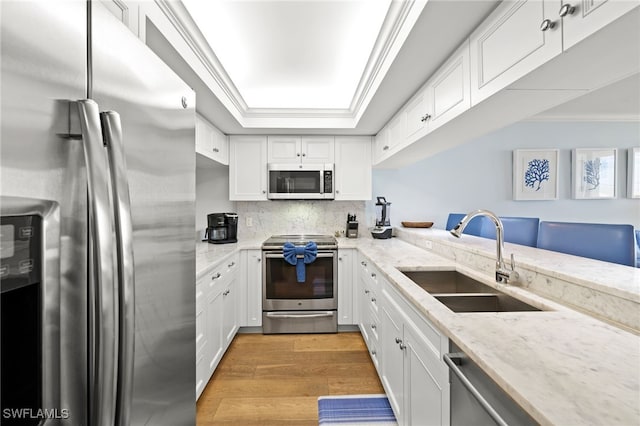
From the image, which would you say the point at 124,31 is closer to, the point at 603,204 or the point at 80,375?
the point at 80,375

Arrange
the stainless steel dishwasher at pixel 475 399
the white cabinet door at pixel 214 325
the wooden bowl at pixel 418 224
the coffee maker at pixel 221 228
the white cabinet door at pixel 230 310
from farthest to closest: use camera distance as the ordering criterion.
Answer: the wooden bowl at pixel 418 224 → the coffee maker at pixel 221 228 → the white cabinet door at pixel 230 310 → the white cabinet door at pixel 214 325 → the stainless steel dishwasher at pixel 475 399

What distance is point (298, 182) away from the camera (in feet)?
11.0

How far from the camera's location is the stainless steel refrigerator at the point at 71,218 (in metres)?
0.40

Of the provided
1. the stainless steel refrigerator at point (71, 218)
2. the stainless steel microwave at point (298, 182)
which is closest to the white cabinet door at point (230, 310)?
the stainless steel microwave at point (298, 182)

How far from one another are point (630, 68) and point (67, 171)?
1.77 m

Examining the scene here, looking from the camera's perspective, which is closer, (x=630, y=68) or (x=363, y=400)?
(x=630, y=68)

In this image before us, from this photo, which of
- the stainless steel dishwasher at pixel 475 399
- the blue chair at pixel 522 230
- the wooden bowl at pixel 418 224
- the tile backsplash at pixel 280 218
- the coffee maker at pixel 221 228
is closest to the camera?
the stainless steel dishwasher at pixel 475 399

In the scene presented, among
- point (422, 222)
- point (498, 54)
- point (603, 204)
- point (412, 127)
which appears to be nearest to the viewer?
Result: point (498, 54)

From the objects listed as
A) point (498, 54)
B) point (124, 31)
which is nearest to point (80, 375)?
point (124, 31)

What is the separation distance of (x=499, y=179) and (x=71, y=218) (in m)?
4.41

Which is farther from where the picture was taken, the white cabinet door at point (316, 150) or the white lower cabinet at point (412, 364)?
the white cabinet door at point (316, 150)

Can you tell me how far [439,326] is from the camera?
100 centimetres

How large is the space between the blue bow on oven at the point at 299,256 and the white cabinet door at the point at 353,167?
2.92 feet

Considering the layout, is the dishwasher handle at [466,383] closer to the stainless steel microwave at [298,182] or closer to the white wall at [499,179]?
the stainless steel microwave at [298,182]
